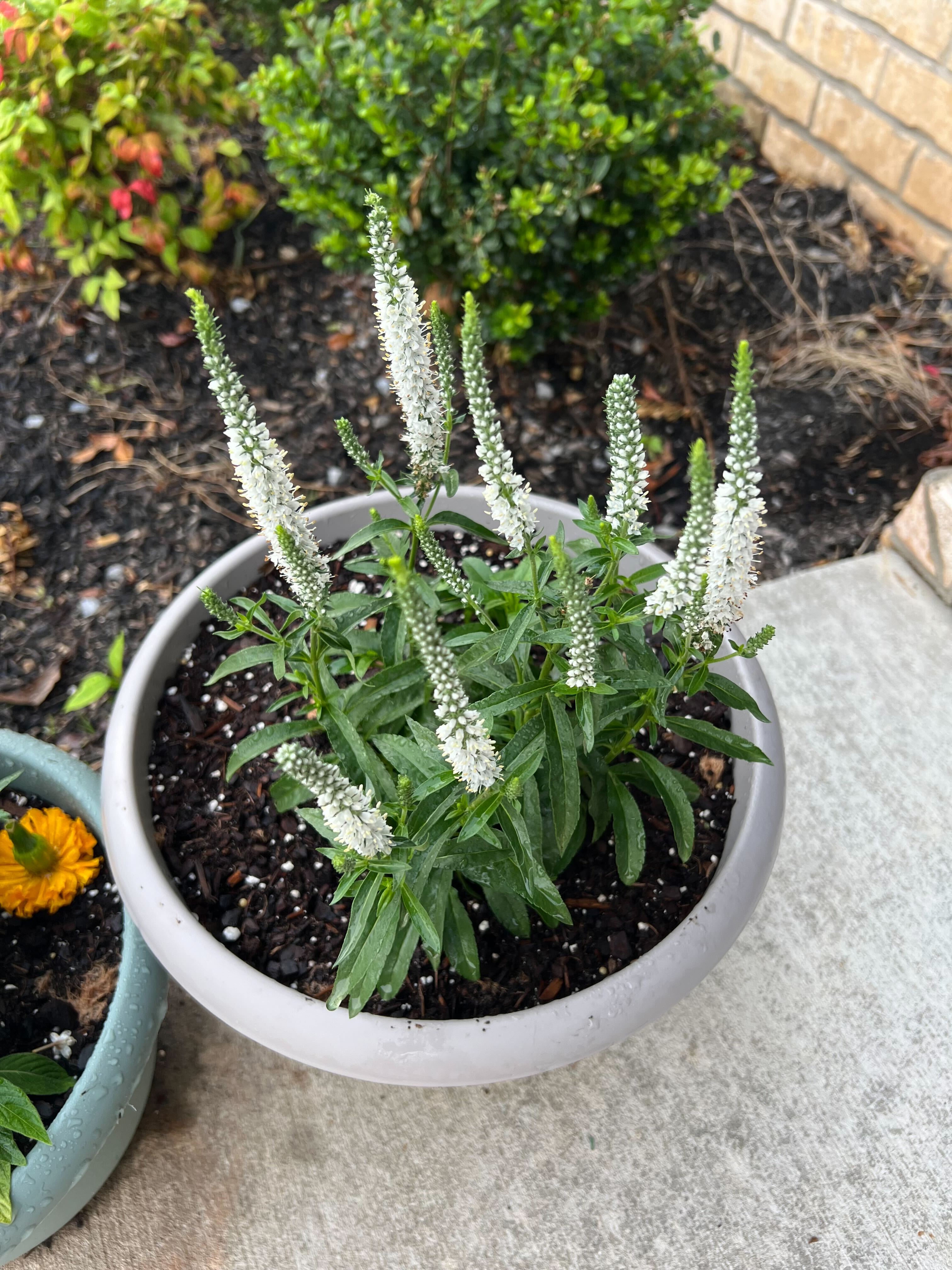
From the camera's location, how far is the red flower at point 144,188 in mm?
2682

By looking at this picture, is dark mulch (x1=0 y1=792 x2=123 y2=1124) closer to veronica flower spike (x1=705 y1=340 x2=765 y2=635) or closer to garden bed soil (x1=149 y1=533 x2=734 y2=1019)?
garden bed soil (x1=149 y1=533 x2=734 y2=1019)

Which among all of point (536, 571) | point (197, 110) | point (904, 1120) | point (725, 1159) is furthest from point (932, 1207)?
point (197, 110)

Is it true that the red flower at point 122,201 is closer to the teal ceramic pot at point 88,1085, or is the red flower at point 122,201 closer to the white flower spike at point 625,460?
the teal ceramic pot at point 88,1085

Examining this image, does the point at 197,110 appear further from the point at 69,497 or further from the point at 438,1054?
the point at 438,1054

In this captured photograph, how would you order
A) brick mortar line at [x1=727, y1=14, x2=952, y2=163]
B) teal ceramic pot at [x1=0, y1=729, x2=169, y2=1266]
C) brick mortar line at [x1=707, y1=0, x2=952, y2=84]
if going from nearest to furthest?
1. teal ceramic pot at [x1=0, y1=729, x2=169, y2=1266]
2. brick mortar line at [x1=707, y1=0, x2=952, y2=84]
3. brick mortar line at [x1=727, y1=14, x2=952, y2=163]

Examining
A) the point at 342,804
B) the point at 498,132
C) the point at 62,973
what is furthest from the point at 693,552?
the point at 498,132

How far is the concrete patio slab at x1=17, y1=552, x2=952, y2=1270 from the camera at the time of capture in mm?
1836

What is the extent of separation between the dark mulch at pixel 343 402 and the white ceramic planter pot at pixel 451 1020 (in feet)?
2.87

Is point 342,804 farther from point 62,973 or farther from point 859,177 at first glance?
point 859,177

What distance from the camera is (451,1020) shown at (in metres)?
1.59

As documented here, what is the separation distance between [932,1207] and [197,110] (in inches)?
125

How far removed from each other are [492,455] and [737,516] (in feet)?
1.04

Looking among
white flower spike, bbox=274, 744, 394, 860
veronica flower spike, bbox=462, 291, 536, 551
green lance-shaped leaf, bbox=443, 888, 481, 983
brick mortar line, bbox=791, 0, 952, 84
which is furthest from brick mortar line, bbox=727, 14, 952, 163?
white flower spike, bbox=274, 744, 394, 860

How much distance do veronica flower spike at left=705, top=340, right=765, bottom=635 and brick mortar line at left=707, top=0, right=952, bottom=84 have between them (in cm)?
250
